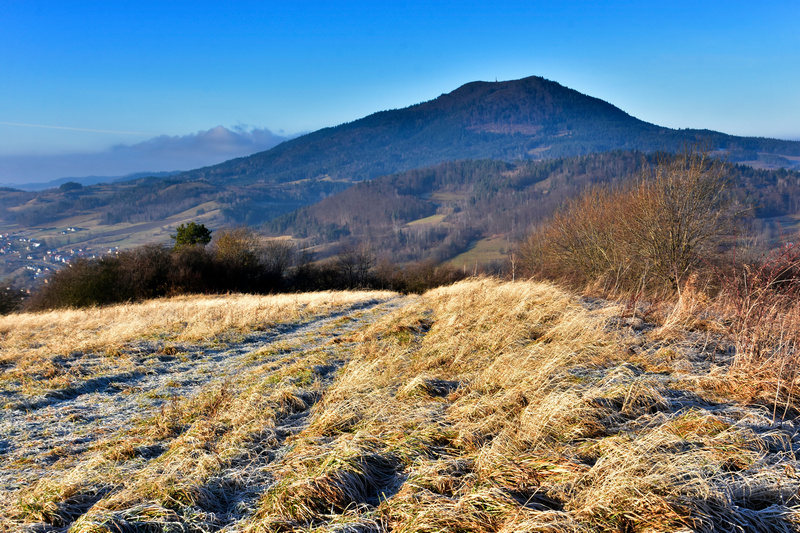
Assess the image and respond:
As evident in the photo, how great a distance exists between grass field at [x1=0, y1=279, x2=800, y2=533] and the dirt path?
0.13 feet

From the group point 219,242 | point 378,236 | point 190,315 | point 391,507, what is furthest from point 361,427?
point 378,236

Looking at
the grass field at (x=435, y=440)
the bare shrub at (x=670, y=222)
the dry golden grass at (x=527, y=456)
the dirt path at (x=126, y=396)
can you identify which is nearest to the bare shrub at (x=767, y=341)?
the grass field at (x=435, y=440)

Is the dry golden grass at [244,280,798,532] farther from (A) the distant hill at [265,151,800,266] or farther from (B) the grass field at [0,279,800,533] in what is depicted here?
(A) the distant hill at [265,151,800,266]

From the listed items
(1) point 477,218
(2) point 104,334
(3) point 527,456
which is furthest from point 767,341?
(1) point 477,218

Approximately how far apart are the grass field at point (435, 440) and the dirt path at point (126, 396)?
1.6 inches

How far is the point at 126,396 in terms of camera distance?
6.20 meters

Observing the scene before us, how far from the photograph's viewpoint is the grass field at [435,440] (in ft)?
8.64

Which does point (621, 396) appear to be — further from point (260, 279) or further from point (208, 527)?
point (260, 279)

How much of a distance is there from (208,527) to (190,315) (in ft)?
38.7

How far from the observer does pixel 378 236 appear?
151750mm

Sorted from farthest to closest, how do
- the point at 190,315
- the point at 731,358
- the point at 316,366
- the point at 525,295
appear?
the point at 190,315 → the point at 525,295 → the point at 316,366 → the point at 731,358

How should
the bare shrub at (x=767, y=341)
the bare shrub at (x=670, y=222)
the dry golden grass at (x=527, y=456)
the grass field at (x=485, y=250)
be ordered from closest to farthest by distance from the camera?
1. the dry golden grass at (x=527, y=456)
2. the bare shrub at (x=767, y=341)
3. the bare shrub at (x=670, y=222)
4. the grass field at (x=485, y=250)

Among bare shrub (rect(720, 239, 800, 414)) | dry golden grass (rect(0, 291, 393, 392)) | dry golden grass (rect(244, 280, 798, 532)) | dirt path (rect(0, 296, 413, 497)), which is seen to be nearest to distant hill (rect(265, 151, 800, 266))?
dry golden grass (rect(0, 291, 393, 392))

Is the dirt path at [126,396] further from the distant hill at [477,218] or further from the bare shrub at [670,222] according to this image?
the distant hill at [477,218]
